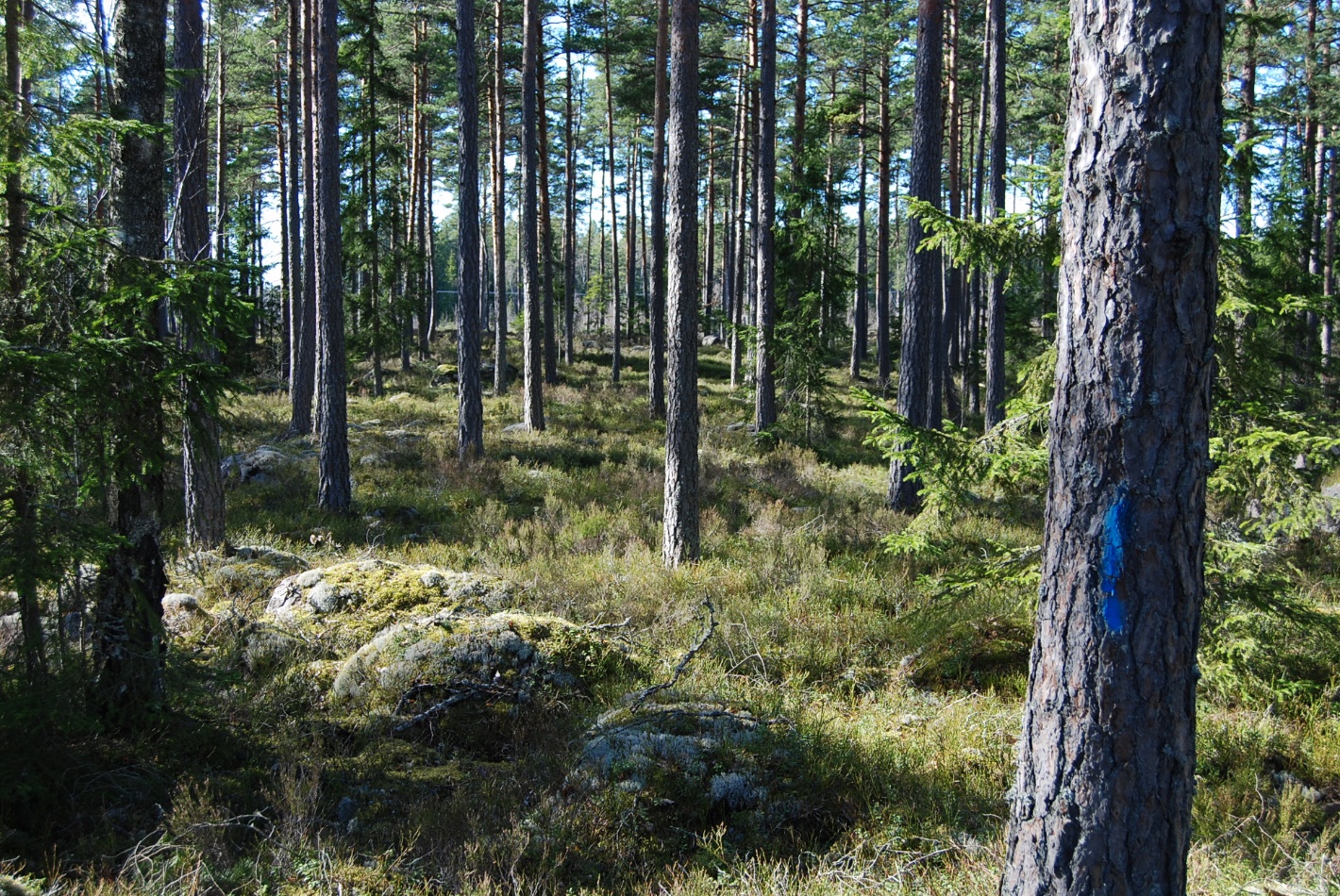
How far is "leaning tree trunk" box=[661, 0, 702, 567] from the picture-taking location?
29.8 feet

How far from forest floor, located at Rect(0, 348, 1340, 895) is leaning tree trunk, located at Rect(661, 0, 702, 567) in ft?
1.72

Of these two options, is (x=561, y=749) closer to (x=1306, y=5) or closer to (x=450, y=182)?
(x=1306, y=5)

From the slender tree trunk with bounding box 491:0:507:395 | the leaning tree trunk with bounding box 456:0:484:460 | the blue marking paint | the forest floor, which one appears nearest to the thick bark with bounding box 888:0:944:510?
the forest floor

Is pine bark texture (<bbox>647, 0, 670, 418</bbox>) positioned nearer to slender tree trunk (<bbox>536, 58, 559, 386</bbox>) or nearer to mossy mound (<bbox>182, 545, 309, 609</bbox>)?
slender tree trunk (<bbox>536, 58, 559, 386</bbox>)

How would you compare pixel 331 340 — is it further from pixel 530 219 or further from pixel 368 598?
pixel 530 219

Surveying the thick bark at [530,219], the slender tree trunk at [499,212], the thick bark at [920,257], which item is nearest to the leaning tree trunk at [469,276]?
the thick bark at [530,219]

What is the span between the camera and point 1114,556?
2.50 metres

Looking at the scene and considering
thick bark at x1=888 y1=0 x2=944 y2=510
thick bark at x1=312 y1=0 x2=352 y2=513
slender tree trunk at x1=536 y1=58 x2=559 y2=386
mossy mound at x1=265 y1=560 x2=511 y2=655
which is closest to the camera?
mossy mound at x1=265 y1=560 x2=511 y2=655

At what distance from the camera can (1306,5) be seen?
69.3 feet

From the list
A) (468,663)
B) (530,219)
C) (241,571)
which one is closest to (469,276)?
(530,219)

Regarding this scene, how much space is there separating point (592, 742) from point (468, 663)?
140 cm

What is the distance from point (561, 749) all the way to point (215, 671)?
2214 mm

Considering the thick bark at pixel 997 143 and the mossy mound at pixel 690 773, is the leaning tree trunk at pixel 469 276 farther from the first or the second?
the mossy mound at pixel 690 773

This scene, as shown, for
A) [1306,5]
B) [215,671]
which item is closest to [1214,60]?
[215,671]
